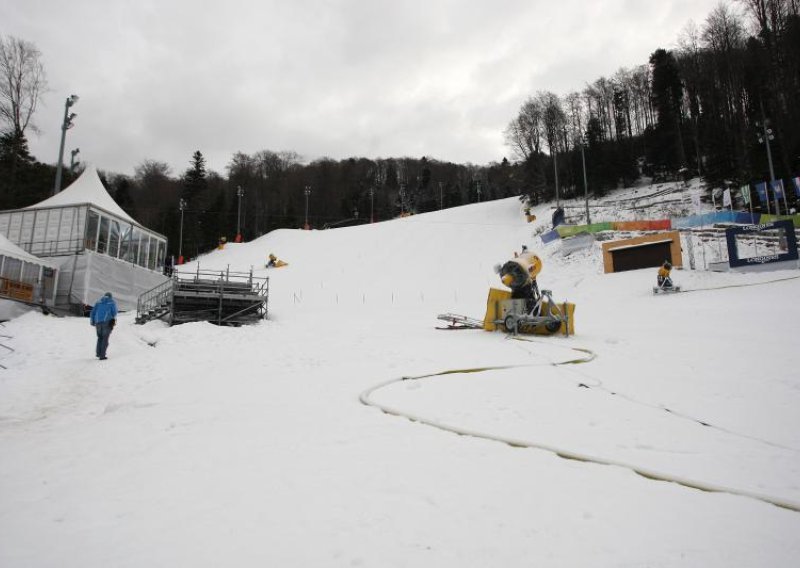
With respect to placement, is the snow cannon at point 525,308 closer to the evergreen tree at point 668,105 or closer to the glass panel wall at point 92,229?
the glass panel wall at point 92,229

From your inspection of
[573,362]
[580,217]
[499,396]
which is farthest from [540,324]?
[580,217]

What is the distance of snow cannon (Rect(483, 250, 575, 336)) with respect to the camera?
460 inches

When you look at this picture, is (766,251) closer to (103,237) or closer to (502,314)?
(502,314)

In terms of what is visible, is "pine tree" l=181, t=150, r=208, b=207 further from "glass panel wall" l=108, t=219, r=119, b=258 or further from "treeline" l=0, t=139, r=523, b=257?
"glass panel wall" l=108, t=219, r=119, b=258

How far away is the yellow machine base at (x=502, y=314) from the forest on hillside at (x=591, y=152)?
25.5 m

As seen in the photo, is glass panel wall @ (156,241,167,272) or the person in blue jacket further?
glass panel wall @ (156,241,167,272)

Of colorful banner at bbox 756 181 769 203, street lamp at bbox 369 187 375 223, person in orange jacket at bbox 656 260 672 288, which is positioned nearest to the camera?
person in orange jacket at bbox 656 260 672 288

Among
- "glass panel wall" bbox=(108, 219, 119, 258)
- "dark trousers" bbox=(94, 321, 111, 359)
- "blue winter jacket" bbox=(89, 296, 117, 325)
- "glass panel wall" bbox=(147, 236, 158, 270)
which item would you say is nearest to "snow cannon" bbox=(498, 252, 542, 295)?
"blue winter jacket" bbox=(89, 296, 117, 325)

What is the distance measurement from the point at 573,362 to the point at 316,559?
6770 mm

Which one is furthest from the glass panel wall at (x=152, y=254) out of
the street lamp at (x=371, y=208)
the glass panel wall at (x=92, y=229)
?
the street lamp at (x=371, y=208)

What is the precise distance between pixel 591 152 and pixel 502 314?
38018mm

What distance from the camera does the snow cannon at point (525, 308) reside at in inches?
460

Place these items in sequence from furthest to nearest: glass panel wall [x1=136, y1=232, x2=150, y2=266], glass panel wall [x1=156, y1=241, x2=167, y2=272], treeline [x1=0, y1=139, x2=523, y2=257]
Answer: treeline [x1=0, y1=139, x2=523, y2=257] < glass panel wall [x1=156, y1=241, x2=167, y2=272] < glass panel wall [x1=136, y1=232, x2=150, y2=266]

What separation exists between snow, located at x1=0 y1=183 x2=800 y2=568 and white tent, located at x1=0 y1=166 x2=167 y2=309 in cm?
786
